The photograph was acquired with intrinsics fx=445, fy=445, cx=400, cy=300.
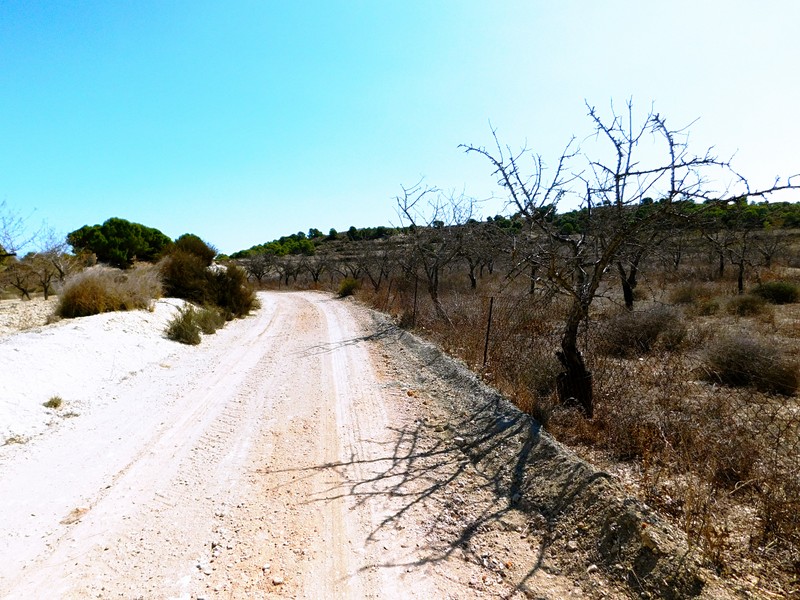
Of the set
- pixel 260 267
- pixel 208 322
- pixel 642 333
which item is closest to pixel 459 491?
pixel 642 333

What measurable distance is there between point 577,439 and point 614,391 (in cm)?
165

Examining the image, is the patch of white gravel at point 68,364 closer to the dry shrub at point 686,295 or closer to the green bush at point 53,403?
the green bush at point 53,403

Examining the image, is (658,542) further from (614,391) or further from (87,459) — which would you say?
(87,459)

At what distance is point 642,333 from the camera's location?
11008 mm

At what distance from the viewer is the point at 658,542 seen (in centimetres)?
324

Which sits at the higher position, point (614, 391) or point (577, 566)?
point (614, 391)

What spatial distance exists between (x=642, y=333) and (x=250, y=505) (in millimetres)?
10119

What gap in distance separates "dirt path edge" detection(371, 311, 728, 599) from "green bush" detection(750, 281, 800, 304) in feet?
55.1

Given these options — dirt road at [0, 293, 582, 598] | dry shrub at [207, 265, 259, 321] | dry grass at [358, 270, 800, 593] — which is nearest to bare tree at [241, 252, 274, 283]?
dry shrub at [207, 265, 259, 321]

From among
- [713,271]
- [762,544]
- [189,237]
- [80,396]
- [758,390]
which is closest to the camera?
[762,544]

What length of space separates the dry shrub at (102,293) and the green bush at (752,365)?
14.9 m

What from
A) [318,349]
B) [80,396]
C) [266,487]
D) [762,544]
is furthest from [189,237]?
[762,544]

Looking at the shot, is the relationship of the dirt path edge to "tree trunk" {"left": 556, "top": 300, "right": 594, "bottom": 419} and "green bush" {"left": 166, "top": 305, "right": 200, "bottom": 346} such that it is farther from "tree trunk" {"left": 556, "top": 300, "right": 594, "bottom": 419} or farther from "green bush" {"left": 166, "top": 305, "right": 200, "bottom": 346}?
"green bush" {"left": 166, "top": 305, "right": 200, "bottom": 346}

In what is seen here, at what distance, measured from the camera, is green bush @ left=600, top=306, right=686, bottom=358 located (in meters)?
10.6
